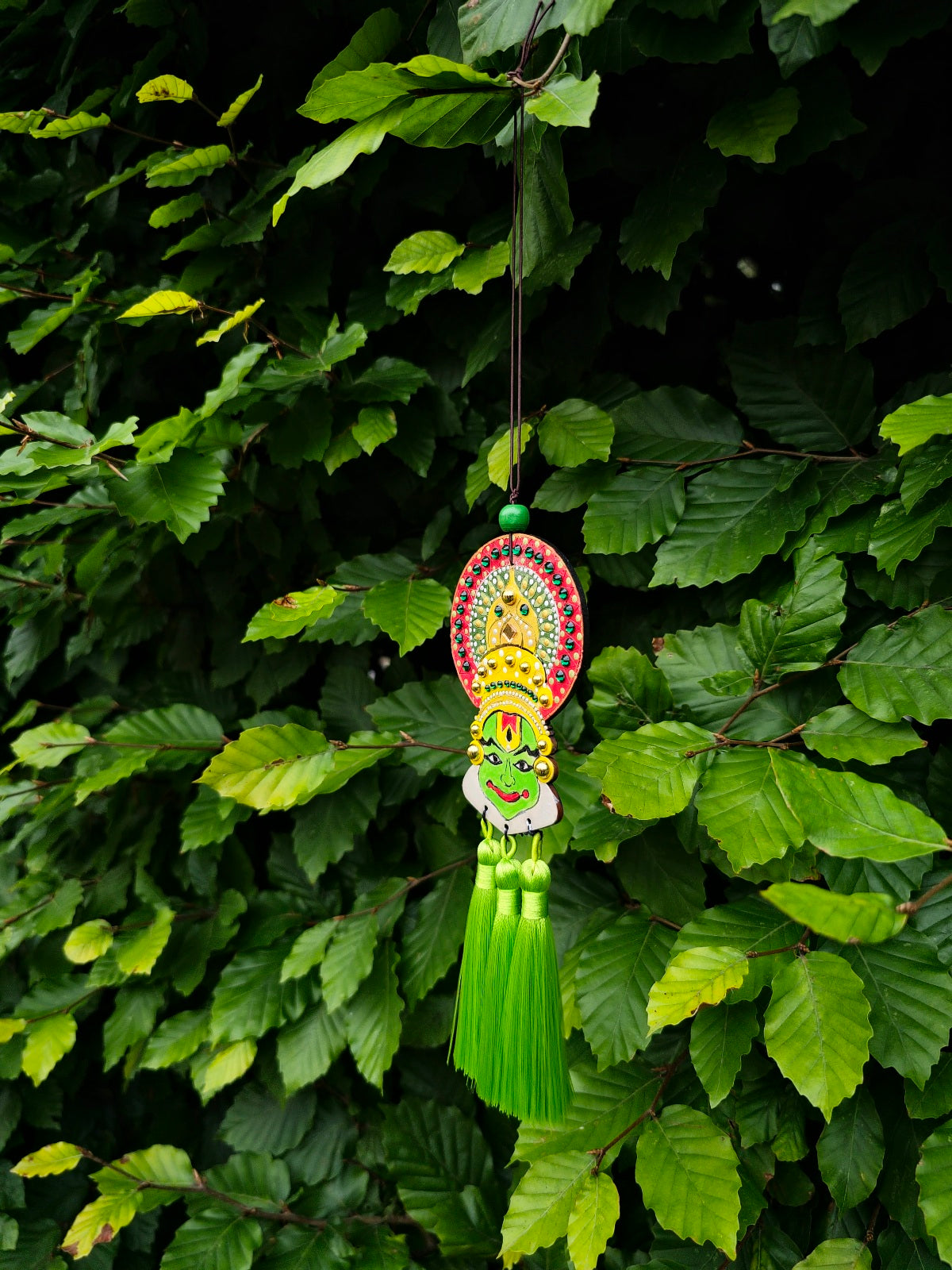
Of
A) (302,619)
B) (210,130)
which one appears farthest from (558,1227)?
(210,130)

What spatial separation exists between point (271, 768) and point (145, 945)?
1.36 ft

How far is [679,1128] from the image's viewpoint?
72 cm

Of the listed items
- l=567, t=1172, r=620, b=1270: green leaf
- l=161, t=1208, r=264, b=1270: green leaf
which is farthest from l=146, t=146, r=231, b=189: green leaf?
l=161, t=1208, r=264, b=1270: green leaf

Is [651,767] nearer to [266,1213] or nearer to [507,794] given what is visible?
[507,794]

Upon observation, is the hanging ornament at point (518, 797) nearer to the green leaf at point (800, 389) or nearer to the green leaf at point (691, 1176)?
the green leaf at point (691, 1176)

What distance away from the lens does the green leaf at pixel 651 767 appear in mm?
649

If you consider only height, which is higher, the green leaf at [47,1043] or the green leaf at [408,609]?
the green leaf at [408,609]

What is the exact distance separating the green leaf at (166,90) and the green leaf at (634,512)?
62 cm

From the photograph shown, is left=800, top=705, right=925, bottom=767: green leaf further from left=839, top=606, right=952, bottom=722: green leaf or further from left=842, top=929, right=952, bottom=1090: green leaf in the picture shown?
left=842, top=929, right=952, bottom=1090: green leaf

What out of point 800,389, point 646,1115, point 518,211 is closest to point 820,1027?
point 646,1115

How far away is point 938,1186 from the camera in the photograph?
0.61 m

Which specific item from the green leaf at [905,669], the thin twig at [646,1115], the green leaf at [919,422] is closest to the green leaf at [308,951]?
the thin twig at [646,1115]

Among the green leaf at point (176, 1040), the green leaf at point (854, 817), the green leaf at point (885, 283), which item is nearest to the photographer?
the green leaf at point (854, 817)

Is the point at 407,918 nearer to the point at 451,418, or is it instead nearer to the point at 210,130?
the point at 451,418
